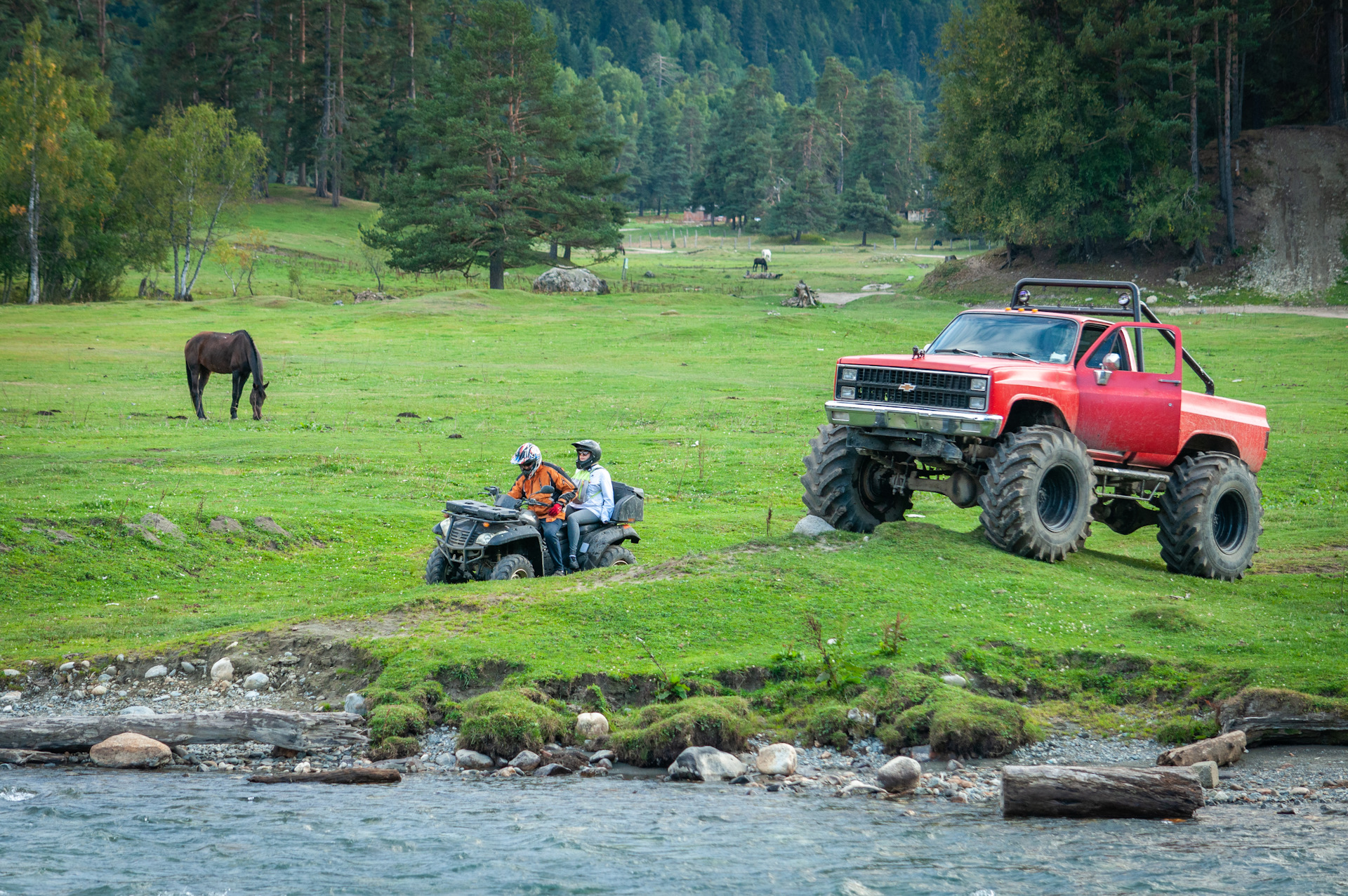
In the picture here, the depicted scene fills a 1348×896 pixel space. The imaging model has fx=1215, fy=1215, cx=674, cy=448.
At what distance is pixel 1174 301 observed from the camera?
198 ft

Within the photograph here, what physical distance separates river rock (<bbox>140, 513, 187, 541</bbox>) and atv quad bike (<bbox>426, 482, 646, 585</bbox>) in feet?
13.9

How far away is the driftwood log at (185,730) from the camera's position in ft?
32.0

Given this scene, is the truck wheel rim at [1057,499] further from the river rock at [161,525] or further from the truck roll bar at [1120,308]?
the river rock at [161,525]

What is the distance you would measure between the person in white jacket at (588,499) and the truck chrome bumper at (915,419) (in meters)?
2.79

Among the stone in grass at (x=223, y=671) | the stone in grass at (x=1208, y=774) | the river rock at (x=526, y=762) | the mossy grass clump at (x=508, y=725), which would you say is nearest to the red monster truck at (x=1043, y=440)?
the stone in grass at (x=1208, y=774)

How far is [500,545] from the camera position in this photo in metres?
13.6

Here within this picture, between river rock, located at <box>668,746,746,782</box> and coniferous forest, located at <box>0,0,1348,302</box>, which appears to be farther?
coniferous forest, located at <box>0,0,1348,302</box>

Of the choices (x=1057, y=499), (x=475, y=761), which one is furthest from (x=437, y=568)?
(x=1057, y=499)

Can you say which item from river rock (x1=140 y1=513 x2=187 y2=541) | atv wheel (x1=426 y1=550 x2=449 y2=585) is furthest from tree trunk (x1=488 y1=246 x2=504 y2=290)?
atv wheel (x1=426 y1=550 x2=449 y2=585)

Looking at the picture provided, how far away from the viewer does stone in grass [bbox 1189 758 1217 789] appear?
8.80 m

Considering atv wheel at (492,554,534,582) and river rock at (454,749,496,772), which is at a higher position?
atv wheel at (492,554,534,582)

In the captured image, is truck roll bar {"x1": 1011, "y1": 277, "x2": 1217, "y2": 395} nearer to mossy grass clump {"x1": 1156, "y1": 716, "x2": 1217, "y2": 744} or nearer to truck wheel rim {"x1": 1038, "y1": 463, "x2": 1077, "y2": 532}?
truck wheel rim {"x1": 1038, "y1": 463, "x2": 1077, "y2": 532}

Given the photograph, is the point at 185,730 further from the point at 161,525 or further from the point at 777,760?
the point at 161,525

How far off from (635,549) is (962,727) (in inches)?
284
